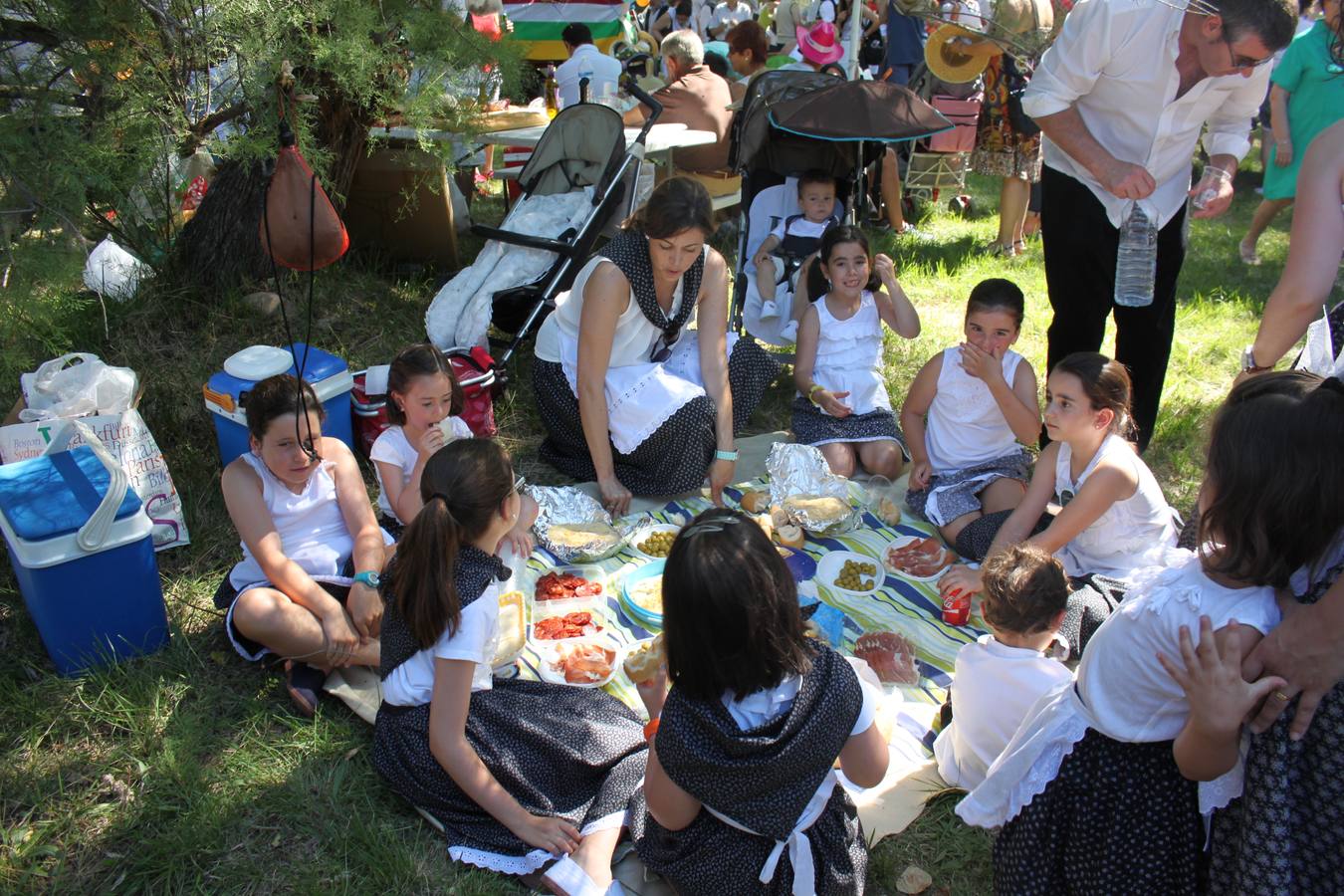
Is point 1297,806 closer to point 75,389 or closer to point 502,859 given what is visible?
point 502,859

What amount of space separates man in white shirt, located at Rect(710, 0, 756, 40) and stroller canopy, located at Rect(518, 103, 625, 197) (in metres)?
7.07

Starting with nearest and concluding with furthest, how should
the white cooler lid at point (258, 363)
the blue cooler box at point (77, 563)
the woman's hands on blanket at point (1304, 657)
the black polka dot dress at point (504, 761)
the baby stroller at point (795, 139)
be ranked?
the woman's hands on blanket at point (1304, 657) → the black polka dot dress at point (504, 761) → the blue cooler box at point (77, 563) → the white cooler lid at point (258, 363) → the baby stroller at point (795, 139)

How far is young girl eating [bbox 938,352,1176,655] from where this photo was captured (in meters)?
2.81

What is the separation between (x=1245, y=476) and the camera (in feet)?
5.04

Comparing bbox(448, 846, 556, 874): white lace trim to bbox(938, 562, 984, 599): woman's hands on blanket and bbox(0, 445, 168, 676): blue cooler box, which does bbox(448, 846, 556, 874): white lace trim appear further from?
bbox(938, 562, 984, 599): woman's hands on blanket

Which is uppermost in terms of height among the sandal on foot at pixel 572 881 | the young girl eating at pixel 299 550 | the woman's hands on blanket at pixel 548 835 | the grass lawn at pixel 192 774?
the young girl eating at pixel 299 550

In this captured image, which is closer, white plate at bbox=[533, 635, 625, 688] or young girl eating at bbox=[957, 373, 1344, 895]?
young girl eating at bbox=[957, 373, 1344, 895]

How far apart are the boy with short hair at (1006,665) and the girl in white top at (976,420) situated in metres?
1.12

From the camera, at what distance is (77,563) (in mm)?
2564

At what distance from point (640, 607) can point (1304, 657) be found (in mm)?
1855

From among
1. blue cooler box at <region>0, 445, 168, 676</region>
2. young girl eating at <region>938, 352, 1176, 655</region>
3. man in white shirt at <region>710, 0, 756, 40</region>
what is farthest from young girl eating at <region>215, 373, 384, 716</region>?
man in white shirt at <region>710, 0, 756, 40</region>

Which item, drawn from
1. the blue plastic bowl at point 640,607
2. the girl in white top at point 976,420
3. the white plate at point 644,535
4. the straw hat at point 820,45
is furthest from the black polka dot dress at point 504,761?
the straw hat at point 820,45

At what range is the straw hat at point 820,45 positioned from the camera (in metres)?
8.00

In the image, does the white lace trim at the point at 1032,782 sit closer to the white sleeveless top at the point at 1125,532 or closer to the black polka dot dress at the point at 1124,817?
the black polka dot dress at the point at 1124,817
